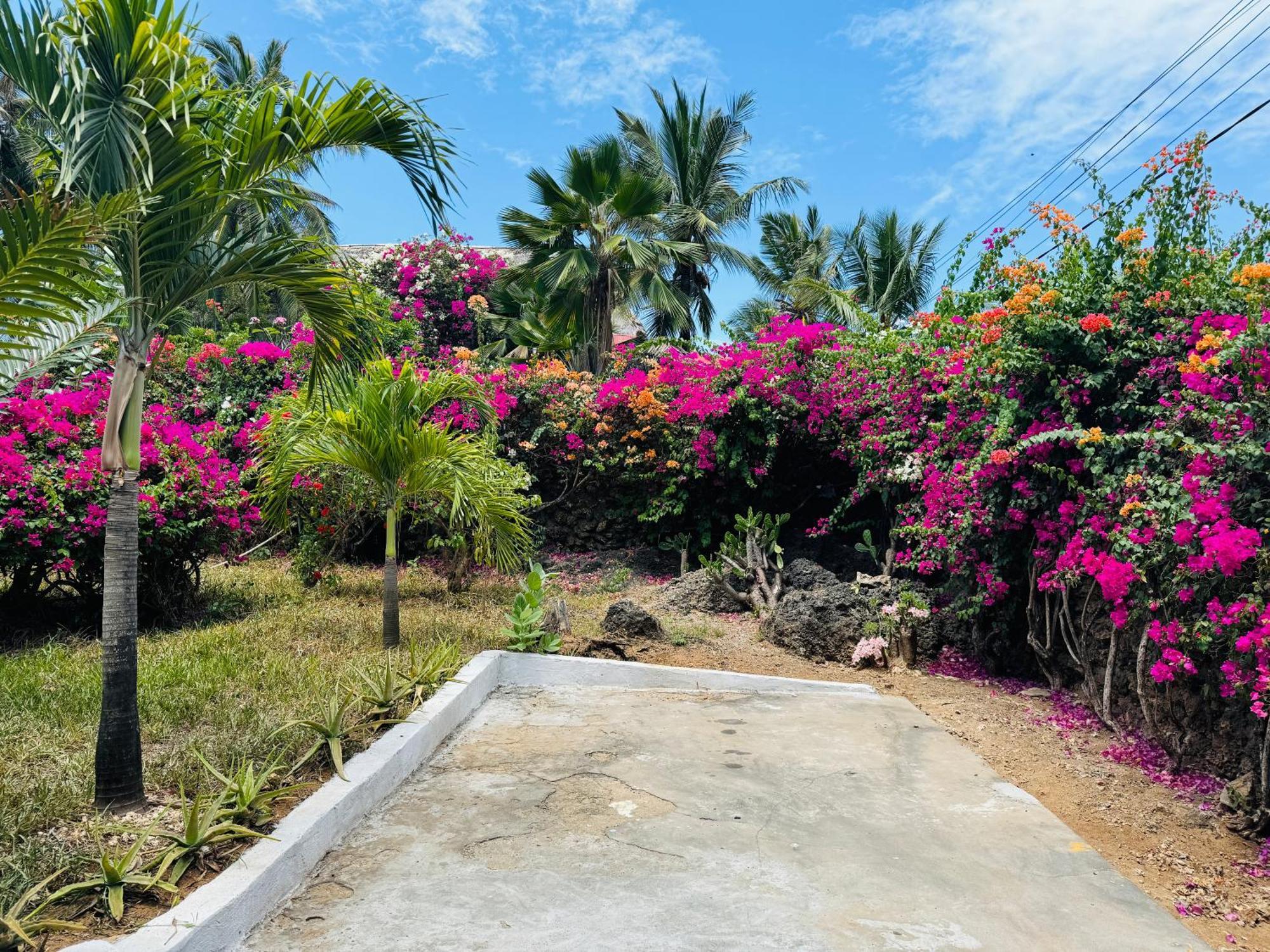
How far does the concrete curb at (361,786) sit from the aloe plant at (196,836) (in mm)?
109

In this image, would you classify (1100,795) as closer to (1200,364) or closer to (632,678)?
(1200,364)

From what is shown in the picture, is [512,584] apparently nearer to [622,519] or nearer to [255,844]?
[622,519]

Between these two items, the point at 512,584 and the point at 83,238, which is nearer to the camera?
the point at 83,238

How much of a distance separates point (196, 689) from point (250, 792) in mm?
2147

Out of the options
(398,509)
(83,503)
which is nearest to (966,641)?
(398,509)

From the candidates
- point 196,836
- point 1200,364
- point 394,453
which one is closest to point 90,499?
point 394,453

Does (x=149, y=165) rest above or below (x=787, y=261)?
below

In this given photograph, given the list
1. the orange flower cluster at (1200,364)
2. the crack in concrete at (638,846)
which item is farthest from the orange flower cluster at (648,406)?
the crack in concrete at (638,846)

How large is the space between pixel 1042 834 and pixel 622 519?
28.4 feet

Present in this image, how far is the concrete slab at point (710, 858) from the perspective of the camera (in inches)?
104

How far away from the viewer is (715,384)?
408 inches

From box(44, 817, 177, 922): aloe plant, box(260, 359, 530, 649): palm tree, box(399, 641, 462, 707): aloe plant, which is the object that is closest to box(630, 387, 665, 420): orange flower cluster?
box(260, 359, 530, 649): palm tree

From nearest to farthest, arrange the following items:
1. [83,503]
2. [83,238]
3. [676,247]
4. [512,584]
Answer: [83,238] → [83,503] → [512,584] → [676,247]

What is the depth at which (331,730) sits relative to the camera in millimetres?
3840
